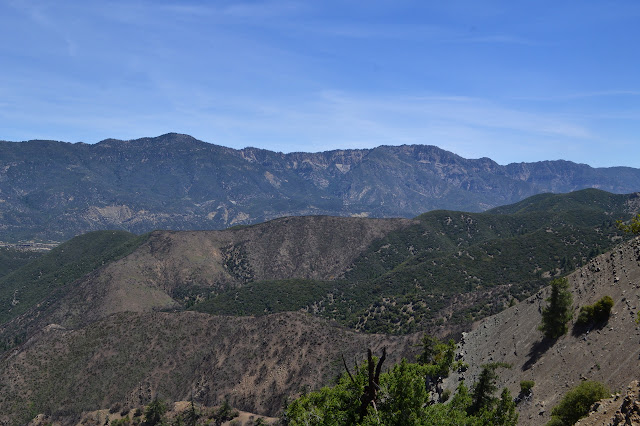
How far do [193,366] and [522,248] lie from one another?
93130mm

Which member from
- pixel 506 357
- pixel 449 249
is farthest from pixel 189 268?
pixel 506 357

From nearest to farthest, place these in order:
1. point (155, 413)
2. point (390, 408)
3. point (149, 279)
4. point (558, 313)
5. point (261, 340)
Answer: point (390, 408), point (558, 313), point (155, 413), point (261, 340), point (149, 279)

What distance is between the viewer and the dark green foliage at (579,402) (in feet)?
108

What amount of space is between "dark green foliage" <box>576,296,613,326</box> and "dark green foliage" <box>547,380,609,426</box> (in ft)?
46.0

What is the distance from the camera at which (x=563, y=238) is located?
131 m

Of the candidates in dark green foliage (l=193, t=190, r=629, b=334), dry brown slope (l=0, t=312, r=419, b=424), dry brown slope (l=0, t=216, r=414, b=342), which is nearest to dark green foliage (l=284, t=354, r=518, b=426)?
dry brown slope (l=0, t=312, r=419, b=424)

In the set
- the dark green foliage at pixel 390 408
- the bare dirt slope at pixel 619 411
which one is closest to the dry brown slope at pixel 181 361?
the bare dirt slope at pixel 619 411

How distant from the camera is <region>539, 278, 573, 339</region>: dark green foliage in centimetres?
4928

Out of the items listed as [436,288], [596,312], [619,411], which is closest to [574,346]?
[596,312]

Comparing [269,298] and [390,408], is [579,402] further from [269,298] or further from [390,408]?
[269,298]

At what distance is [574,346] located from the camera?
151 ft

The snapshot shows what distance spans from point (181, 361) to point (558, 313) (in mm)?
73251

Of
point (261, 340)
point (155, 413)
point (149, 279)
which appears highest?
point (261, 340)

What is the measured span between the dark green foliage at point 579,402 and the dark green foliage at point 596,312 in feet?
46.0
